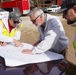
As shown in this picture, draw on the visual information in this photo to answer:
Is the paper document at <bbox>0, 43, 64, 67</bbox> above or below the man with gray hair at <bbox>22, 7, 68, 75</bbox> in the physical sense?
below

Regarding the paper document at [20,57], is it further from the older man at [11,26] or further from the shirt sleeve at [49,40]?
the older man at [11,26]

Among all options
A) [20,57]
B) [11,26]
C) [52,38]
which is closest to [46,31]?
[52,38]

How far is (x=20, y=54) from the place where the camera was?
266 centimetres

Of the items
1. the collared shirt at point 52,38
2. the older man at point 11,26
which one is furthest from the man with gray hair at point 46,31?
the older man at point 11,26

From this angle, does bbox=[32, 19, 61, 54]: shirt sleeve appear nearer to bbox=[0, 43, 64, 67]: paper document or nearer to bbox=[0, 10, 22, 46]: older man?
bbox=[0, 43, 64, 67]: paper document

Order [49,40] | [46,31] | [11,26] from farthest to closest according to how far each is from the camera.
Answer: [11,26] → [46,31] → [49,40]

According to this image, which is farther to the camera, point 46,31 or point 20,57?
point 46,31

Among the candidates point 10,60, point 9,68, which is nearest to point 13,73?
point 9,68

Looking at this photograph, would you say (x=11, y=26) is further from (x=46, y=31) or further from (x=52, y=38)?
(x=52, y=38)

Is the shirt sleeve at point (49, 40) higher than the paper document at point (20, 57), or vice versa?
the shirt sleeve at point (49, 40)

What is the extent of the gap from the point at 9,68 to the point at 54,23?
97 cm

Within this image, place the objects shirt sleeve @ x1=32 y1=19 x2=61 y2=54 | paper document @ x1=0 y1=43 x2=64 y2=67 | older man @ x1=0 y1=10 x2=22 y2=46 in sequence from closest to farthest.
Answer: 1. paper document @ x1=0 y1=43 x2=64 y2=67
2. shirt sleeve @ x1=32 y1=19 x2=61 y2=54
3. older man @ x1=0 y1=10 x2=22 y2=46

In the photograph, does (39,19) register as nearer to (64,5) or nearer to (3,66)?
(64,5)

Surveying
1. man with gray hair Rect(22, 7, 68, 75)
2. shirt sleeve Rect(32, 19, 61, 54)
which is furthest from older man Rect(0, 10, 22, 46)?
shirt sleeve Rect(32, 19, 61, 54)
